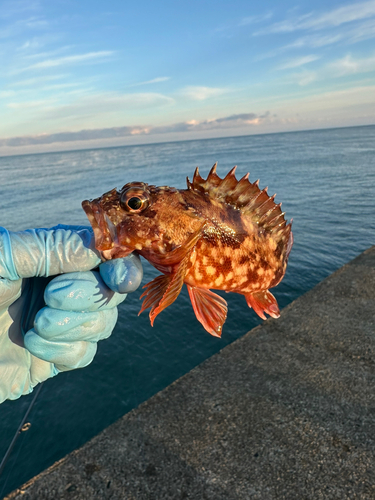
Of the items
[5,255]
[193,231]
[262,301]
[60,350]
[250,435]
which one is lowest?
[250,435]

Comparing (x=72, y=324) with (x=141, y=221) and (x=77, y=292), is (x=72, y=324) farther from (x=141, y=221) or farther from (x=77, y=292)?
(x=141, y=221)

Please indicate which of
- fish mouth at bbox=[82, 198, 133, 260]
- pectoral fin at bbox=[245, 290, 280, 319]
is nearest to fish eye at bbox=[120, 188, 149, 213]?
fish mouth at bbox=[82, 198, 133, 260]

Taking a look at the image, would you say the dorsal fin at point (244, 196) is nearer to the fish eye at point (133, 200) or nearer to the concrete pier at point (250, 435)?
the fish eye at point (133, 200)

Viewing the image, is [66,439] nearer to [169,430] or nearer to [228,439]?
[169,430]

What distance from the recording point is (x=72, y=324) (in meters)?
3.60

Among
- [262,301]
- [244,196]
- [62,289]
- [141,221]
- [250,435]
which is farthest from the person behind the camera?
[250,435]

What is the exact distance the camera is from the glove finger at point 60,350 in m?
3.71

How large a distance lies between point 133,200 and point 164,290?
0.95 m

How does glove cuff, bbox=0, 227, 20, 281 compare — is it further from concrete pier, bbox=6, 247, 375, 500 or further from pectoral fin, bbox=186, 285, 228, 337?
concrete pier, bbox=6, 247, 375, 500

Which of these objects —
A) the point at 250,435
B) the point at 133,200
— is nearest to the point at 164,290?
the point at 133,200

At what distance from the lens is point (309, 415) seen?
18.4 ft

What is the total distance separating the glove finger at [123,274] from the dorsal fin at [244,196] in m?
1.03

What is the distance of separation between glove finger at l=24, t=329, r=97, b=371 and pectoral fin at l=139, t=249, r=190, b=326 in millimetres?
1395

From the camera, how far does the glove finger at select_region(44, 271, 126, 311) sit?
11.2ft
